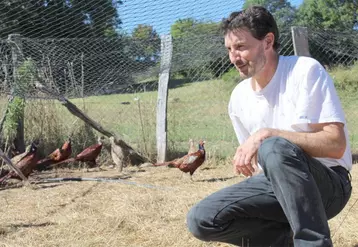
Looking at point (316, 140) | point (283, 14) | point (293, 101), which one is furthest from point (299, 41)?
point (283, 14)

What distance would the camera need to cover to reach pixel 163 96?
20.5ft

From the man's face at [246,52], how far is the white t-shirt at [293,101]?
3.5 inches

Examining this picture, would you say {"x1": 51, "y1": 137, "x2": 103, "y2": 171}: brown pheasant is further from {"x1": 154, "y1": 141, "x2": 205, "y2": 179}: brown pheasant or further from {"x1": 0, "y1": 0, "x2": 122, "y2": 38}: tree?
{"x1": 0, "y1": 0, "x2": 122, "y2": 38}: tree

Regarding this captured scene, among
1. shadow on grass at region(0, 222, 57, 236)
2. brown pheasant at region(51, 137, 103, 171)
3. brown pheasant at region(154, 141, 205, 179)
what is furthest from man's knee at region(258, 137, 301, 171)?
brown pheasant at region(51, 137, 103, 171)

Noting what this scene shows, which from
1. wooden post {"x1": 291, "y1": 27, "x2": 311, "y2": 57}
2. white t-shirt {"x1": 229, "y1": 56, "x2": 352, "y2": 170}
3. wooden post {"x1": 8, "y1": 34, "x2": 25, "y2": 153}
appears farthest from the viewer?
wooden post {"x1": 8, "y1": 34, "x2": 25, "y2": 153}

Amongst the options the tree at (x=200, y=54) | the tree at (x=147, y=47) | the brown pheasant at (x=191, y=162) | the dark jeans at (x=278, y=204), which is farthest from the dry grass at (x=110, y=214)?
the tree at (x=147, y=47)

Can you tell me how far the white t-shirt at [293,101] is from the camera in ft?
6.03

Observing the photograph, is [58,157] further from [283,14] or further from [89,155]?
[283,14]

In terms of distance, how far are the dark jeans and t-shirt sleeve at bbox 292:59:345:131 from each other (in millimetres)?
135

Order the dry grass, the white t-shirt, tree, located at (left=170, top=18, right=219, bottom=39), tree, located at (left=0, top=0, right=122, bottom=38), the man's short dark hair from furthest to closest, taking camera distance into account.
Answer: tree, located at (left=0, top=0, right=122, bottom=38), tree, located at (left=170, top=18, right=219, bottom=39), the dry grass, the man's short dark hair, the white t-shirt

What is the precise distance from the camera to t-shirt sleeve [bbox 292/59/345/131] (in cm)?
182

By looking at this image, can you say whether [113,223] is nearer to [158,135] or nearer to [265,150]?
[265,150]

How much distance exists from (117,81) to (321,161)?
477 centimetres

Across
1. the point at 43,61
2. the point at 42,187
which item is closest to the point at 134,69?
the point at 43,61
